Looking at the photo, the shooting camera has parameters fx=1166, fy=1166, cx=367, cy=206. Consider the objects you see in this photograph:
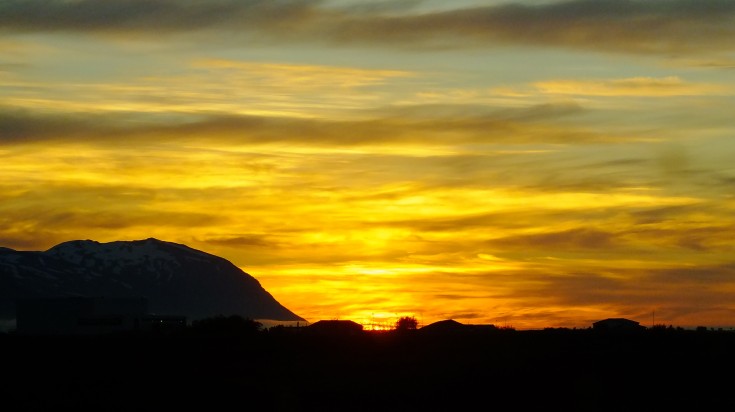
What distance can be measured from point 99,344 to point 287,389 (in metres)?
36.8

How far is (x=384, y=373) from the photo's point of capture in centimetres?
5647

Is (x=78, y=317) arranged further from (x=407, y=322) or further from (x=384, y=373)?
(x=384, y=373)

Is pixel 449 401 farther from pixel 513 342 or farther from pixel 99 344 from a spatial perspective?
pixel 99 344

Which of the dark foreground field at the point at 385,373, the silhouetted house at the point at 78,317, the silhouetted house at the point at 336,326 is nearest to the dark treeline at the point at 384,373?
the dark foreground field at the point at 385,373

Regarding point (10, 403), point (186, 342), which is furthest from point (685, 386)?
point (186, 342)

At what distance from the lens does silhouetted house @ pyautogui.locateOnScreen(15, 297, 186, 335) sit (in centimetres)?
14975

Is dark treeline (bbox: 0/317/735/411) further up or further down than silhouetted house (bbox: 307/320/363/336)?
further down

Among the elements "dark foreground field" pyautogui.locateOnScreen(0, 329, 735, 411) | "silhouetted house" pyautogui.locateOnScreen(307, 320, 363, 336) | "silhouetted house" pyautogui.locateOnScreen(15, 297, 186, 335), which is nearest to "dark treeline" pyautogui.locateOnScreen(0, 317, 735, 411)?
"dark foreground field" pyautogui.locateOnScreen(0, 329, 735, 411)

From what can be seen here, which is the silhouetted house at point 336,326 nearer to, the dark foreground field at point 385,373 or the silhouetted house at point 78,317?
the dark foreground field at point 385,373

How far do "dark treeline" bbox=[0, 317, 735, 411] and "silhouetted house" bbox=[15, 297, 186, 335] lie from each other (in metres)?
67.1

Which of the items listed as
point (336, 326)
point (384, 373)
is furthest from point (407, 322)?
point (384, 373)

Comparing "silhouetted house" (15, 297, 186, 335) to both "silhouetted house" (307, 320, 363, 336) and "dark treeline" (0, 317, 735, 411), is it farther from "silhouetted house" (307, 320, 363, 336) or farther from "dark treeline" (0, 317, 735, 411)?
"dark treeline" (0, 317, 735, 411)

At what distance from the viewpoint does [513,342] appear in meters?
73.8

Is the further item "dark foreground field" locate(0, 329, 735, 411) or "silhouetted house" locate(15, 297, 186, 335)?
"silhouetted house" locate(15, 297, 186, 335)
